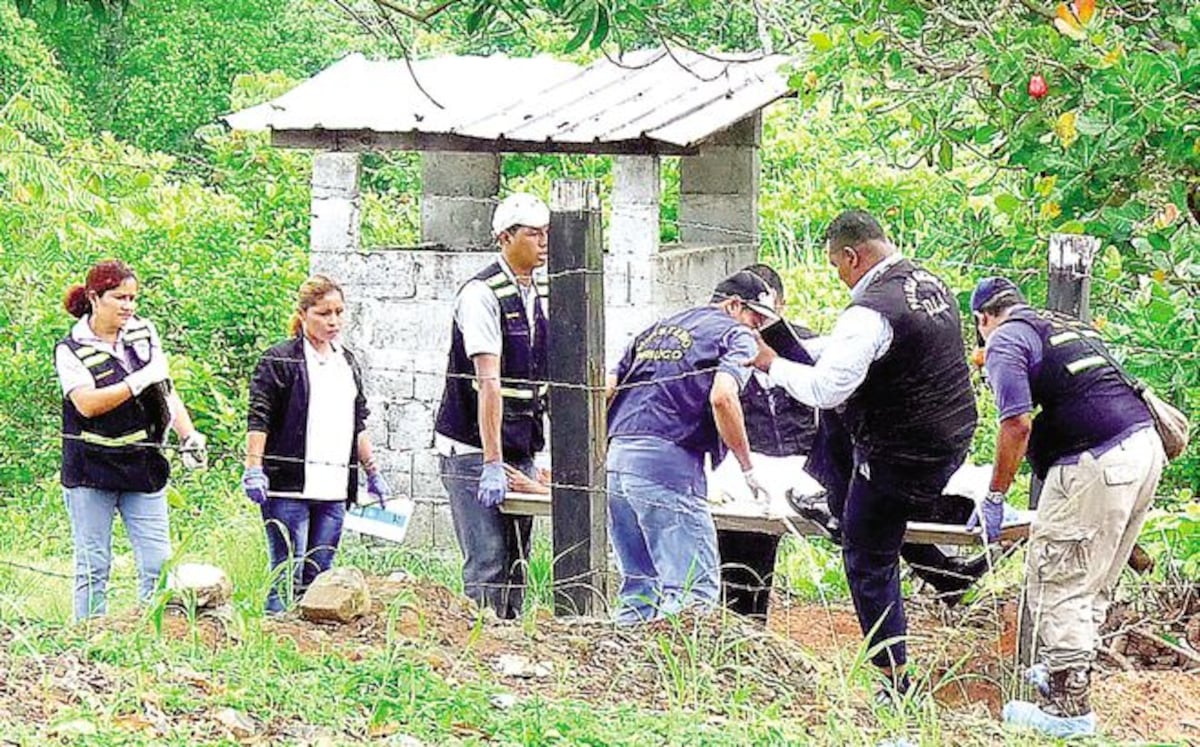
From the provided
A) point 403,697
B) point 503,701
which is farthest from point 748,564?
point 403,697

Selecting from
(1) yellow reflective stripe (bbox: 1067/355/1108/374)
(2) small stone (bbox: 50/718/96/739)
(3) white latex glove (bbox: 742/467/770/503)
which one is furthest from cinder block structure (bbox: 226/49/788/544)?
(2) small stone (bbox: 50/718/96/739)

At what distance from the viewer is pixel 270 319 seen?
42.1 feet

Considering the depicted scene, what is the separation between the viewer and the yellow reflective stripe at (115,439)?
23.0 feet

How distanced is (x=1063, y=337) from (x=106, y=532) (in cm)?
384

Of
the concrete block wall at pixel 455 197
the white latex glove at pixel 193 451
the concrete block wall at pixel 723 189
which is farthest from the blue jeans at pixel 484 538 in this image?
the concrete block wall at pixel 455 197

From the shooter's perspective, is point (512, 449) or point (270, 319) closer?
point (512, 449)

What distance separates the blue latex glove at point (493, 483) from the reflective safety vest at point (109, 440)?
4.26 feet

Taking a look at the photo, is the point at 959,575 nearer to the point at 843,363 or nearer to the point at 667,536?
the point at 667,536

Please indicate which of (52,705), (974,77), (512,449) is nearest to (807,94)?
(974,77)

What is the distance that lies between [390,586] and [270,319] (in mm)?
5974

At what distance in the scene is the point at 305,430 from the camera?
754 centimetres

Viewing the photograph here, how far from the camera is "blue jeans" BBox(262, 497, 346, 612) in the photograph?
7523 millimetres

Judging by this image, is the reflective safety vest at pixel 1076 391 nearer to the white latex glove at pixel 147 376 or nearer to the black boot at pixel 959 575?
the black boot at pixel 959 575

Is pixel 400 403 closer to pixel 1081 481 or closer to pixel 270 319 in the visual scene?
pixel 270 319
